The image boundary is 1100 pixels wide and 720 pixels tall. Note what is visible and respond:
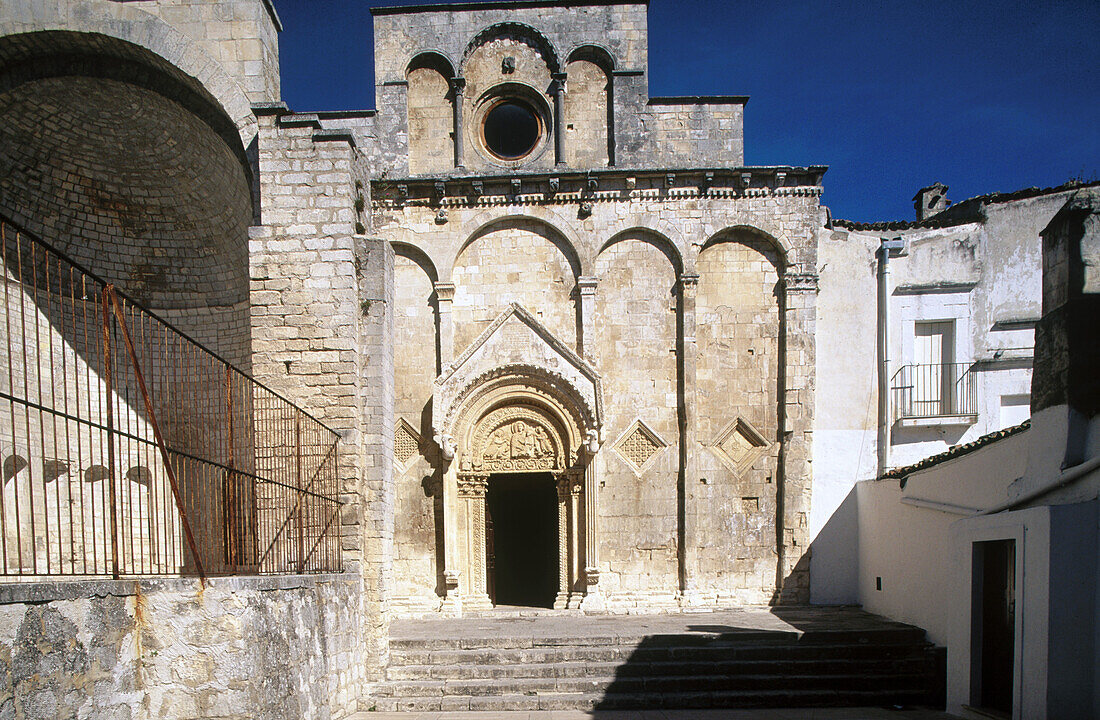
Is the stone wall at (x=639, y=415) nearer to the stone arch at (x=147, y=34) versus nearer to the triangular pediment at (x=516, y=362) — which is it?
the triangular pediment at (x=516, y=362)

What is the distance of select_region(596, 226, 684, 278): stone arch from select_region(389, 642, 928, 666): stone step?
611 centimetres

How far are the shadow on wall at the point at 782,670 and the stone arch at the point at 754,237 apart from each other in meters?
5.99

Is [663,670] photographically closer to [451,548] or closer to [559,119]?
[451,548]

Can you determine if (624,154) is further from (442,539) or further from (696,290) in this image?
(442,539)

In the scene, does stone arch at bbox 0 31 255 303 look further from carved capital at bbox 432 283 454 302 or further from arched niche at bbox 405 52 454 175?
arched niche at bbox 405 52 454 175

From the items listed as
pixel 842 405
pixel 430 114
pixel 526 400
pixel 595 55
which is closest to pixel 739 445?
pixel 842 405

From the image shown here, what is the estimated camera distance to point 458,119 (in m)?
13.5

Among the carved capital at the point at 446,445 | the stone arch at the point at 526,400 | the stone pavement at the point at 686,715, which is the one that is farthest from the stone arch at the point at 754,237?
the stone pavement at the point at 686,715

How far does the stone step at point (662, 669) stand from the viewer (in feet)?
28.8

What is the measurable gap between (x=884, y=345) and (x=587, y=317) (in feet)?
16.7

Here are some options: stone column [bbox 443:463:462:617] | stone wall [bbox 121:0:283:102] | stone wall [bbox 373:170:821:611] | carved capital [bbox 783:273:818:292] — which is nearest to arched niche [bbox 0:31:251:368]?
stone wall [bbox 121:0:283:102]

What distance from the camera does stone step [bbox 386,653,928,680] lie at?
8.77 metres

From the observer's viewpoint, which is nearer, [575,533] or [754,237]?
[575,533]

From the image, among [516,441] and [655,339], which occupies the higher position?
[655,339]
